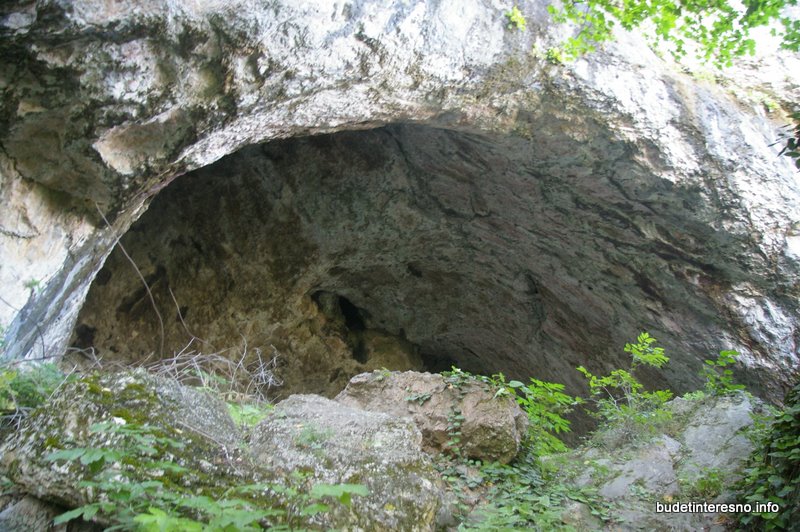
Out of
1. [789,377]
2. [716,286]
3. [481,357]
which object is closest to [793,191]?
[716,286]

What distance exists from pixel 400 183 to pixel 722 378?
3.31 m

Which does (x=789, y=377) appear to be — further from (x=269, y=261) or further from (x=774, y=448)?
(x=269, y=261)

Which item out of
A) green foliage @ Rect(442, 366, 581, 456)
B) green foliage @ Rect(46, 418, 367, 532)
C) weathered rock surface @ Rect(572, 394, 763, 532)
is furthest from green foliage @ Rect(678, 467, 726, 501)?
green foliage @ Rect(46, 418, 367, 532)

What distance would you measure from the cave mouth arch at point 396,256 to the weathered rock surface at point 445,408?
1.68m

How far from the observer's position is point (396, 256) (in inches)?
271

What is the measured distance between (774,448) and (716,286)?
225 centimetres

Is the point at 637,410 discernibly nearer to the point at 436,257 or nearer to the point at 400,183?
the point at 436,257

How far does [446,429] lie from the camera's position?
398 centimetres

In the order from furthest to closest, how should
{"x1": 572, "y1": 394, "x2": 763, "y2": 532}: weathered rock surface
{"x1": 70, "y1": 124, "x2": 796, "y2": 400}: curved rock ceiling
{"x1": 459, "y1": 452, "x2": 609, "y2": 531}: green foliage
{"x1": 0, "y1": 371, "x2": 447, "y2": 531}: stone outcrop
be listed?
{"x1": 70, "y1": 124, "x2": 796, "y2": 400}: curved rock ceiling
{"x1": 572, "y1": 394, "x2": 763, "y2": 532}: weathered rock surface
{"x1": 459, "y1": 452, "x2": 609, "y2": 531}: green foliage
{"x1": 0, "y1": 371, "x2": 447, "y2": 531}: stone outcrop

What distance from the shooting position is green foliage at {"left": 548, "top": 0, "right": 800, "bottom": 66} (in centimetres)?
449

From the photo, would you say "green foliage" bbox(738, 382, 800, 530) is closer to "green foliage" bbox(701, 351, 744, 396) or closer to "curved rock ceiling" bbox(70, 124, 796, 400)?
"green foliage" bbox(701, 351, 744, 396)

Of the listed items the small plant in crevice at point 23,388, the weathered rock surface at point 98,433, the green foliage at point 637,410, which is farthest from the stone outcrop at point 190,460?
the green foliage at point 637,410

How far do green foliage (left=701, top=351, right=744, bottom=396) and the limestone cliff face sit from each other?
0.23 meters

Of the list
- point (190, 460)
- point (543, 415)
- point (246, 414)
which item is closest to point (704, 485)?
point (543, 415)
